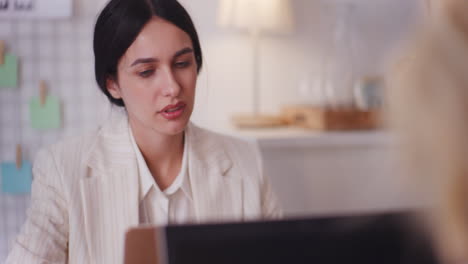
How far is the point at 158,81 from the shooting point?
43.0 inches

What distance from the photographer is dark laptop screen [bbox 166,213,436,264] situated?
0.43 m

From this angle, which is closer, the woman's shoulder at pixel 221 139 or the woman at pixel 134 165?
the woman at pixel 134 165

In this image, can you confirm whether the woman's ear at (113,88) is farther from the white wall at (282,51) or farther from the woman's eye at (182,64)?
the white wall at (282,51)

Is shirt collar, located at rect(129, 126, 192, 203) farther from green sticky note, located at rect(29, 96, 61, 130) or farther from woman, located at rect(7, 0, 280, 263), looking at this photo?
green sticky note, located at rect(29, 96, 61, 130)

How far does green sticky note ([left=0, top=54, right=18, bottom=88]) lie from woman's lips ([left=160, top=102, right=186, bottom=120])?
1.05 meters

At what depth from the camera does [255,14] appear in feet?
6.68

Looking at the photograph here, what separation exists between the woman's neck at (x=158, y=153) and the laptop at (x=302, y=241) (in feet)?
2.43

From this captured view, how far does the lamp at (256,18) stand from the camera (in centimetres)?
201

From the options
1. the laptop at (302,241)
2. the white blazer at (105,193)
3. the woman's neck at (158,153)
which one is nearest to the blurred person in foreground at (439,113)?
the laptop at (302,241)

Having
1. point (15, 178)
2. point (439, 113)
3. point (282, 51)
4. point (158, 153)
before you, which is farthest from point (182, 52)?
point (282, 51)

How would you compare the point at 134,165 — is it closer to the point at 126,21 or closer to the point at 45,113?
the point at 126,21

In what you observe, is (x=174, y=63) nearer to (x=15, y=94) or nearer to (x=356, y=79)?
(x=15, y=94)

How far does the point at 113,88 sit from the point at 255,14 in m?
0.97

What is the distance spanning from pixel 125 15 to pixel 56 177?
0.36 meters
